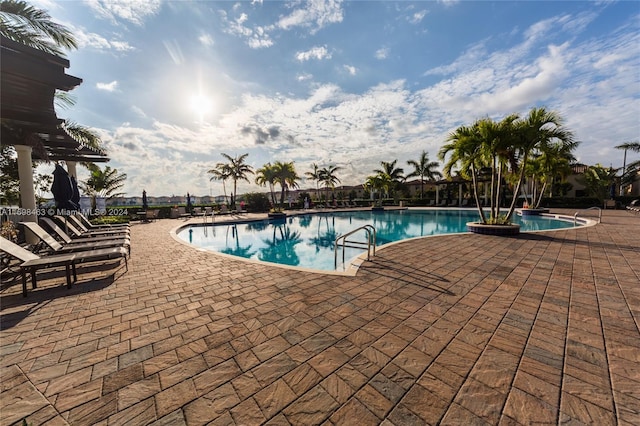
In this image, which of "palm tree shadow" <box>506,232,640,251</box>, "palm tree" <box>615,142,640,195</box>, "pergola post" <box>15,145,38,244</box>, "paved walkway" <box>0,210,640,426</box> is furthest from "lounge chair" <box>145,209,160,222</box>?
"palm tree" <box>615,142,640,195</box>

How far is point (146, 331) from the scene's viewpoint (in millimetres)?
3043

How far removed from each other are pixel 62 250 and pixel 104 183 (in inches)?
861

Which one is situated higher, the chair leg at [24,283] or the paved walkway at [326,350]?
the chair leg at [24,283]

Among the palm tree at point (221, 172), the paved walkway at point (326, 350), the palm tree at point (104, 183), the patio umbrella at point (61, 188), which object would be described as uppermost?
the palm tree at point (221, 172)

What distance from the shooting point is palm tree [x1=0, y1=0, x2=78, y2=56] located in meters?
7.94

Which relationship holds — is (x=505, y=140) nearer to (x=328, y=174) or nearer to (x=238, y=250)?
(x=238, y=250)

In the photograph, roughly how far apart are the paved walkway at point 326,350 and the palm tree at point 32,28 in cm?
966

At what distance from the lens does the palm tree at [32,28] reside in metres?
7.94

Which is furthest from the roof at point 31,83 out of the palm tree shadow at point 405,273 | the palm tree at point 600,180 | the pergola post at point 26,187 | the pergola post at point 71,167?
the palm tree at point 600,180

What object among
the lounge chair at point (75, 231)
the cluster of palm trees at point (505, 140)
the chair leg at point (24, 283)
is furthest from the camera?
the cluster of palm trees at point (505, 140)

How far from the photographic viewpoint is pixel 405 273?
17.0 ft

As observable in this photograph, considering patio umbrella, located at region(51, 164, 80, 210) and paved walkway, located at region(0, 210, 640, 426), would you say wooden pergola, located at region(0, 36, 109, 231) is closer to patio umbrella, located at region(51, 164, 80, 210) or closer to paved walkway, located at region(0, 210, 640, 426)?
patio umbrella, located at region(51, 164, 80, 210)

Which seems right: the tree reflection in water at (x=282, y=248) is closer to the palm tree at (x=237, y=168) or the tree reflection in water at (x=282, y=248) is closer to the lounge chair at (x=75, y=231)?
the lounge chair at (x=75, y=231)

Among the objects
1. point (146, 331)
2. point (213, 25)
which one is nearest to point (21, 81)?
point (146, 331)
